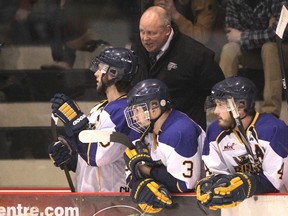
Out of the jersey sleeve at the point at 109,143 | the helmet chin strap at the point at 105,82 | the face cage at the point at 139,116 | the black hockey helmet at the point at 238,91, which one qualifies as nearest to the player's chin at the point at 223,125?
the black hockey helmet at the point at 238,91

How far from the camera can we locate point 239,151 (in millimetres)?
4773

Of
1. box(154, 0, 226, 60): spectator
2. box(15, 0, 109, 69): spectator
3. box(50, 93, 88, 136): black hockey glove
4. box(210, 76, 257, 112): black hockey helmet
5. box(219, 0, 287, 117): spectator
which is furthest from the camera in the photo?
box(15, 0, 109, 69): spectator

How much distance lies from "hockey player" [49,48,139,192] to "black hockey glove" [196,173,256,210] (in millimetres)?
580

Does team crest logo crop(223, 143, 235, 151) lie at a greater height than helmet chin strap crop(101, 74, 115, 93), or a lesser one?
lesser

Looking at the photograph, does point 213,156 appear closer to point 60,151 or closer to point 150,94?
point 150,94

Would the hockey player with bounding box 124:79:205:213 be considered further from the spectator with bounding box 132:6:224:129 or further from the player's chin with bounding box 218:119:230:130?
the spectator with bounding box 132:6:224:129

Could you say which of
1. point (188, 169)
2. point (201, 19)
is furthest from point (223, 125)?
point (201, 19)

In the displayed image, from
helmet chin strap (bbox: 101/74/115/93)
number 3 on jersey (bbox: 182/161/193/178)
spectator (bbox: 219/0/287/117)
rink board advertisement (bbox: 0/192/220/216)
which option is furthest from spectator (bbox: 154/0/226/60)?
rink board advertisement (bbox: 0/192/220/216)

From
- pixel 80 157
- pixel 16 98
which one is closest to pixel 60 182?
pixel 16 98

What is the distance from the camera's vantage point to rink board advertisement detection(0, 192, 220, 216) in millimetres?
4641

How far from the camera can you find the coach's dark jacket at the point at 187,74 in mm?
5500

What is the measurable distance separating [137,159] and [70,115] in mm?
430

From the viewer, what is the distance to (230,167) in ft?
15.8

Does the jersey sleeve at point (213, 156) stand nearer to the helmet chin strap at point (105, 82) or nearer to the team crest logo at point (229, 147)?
the team crest logo at point (229, 147)
